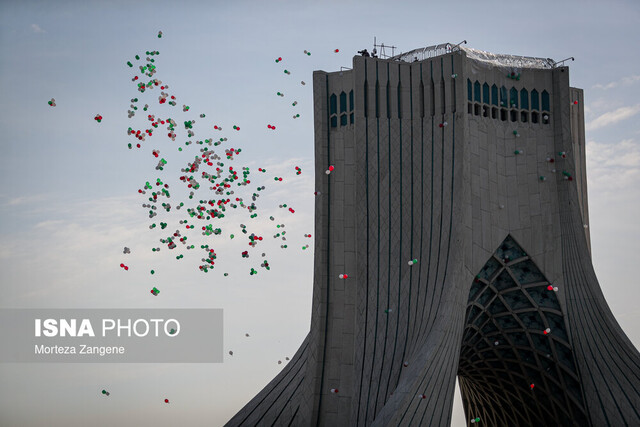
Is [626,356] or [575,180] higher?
[575,180]

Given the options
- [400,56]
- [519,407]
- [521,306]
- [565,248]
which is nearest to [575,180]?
[565,248]

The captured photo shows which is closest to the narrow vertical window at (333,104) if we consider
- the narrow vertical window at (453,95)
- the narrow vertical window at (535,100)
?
the narrow vertical window at (453,95)

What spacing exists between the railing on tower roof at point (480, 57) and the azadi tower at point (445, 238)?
83 millimetres

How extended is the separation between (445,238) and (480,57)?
793cm

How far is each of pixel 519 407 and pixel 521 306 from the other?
7.63 metres

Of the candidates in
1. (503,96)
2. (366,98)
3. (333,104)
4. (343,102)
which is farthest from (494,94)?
(333,104)

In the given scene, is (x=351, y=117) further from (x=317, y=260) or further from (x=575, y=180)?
(x=575, y=180)

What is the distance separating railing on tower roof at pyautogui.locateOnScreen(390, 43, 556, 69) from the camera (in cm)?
4206

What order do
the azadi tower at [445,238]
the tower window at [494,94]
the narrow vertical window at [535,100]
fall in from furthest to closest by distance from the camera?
the narrow vertical window at [535,100] → the tower window at [494,94] → the azadi tower at [445,238]

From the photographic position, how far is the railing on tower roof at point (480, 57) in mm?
42062

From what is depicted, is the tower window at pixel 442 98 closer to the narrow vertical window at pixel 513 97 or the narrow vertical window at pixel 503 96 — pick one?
the narrow vertical window at pixel 503 96

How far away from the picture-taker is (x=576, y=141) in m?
44.8

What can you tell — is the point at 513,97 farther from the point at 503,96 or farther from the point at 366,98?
the point at 366,98

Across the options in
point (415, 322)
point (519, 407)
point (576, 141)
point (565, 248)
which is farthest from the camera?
point (519, 407)
